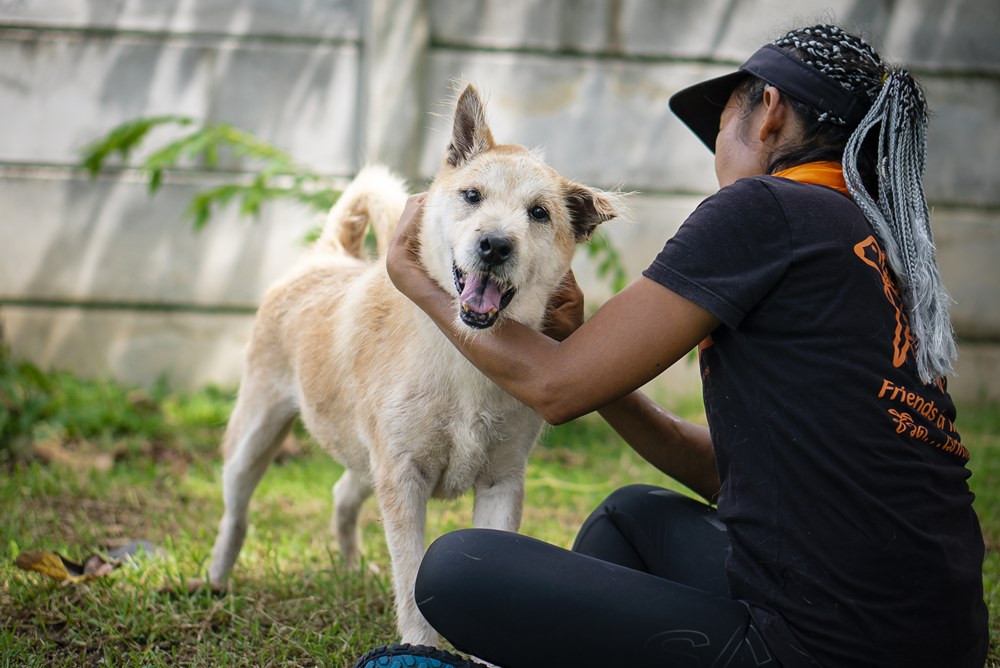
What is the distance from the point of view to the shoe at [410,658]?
7.04 ft

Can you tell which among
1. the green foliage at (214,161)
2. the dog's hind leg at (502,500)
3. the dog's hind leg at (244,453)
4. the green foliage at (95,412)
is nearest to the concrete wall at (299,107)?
the green foliage at (95,412)

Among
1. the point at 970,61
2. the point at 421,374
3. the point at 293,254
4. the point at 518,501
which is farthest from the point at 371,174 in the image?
the point at 970,61

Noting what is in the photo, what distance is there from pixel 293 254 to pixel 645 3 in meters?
2.78

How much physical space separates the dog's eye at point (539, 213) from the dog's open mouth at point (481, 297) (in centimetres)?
27

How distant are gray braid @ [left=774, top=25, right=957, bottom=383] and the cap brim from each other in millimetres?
220

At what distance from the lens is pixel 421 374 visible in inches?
107

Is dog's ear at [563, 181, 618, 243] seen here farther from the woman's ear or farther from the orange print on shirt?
the orange print on shirt

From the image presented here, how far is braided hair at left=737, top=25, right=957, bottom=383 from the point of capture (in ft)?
6.93

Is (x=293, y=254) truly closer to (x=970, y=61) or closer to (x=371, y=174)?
(x=371, y=174)

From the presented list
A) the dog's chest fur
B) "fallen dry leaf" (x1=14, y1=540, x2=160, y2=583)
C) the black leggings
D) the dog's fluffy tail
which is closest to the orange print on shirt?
the black leggings

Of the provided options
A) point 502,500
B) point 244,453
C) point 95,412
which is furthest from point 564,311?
point 95,412

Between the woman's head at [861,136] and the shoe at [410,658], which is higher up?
the woman's head at [861,136]

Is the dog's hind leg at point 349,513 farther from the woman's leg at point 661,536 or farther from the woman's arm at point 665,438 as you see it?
the woman's arm at point 665,438

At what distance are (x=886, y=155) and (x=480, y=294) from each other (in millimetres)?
1045
